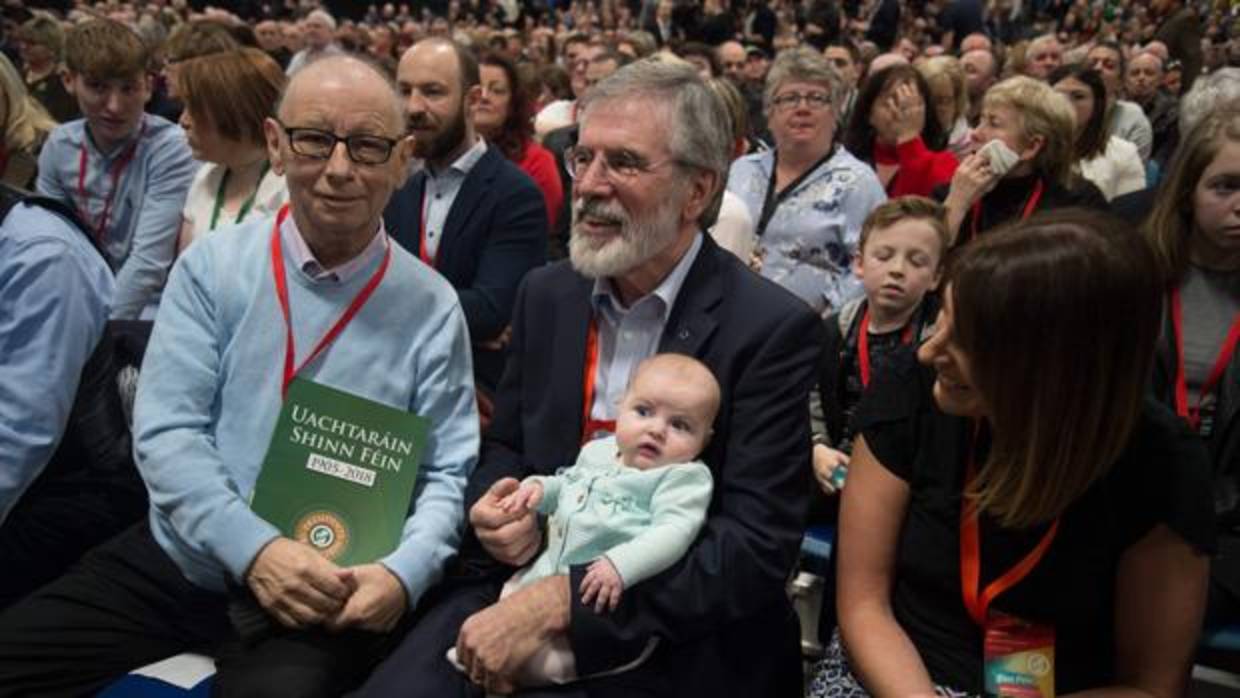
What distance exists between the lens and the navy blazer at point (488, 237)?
11.3ft

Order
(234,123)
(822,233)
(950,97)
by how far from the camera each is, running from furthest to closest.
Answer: (950,97), (822,233), (234,123)

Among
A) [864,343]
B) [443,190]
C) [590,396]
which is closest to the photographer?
[590,396]

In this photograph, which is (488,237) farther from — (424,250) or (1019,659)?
Result: (1019,659)

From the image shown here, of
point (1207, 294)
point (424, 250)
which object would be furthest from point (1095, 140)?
point (424, 250)

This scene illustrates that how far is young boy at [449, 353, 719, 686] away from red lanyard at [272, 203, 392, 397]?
1.72 feet

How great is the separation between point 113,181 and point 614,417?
276cm

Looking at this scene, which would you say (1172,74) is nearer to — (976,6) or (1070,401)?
(976,6)

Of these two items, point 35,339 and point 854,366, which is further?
point 854,366

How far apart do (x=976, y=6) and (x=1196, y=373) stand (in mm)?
12819

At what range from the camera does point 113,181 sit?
13.4ft

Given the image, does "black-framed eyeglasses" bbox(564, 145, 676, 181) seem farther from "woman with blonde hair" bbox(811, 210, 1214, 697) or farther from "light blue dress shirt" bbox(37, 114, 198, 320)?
"light blue dress shirt" bbox(37, 114, 198, 320)

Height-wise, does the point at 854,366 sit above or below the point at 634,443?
below

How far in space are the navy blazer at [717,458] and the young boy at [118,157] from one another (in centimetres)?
218

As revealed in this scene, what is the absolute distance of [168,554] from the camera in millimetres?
2205
